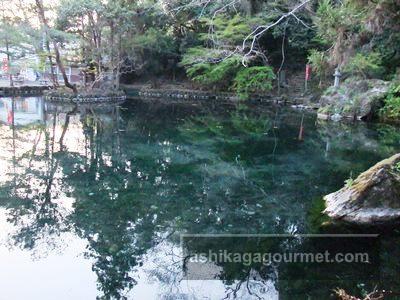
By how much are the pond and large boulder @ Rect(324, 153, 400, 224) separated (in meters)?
0.39

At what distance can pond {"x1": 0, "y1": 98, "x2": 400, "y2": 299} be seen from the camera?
11.4 ft

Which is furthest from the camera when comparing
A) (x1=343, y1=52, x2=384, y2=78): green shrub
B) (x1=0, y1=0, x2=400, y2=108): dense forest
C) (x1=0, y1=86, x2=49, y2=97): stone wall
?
(x1=0, y1=86, x2=49, y2=97): stone wall

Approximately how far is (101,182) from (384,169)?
4.20 m

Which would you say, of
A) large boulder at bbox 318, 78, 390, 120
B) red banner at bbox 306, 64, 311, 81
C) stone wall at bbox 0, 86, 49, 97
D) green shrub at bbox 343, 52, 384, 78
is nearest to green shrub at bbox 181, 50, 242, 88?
red banner at bbox 306, 64, 311, 81

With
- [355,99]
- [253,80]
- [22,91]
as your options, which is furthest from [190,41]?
[355,99]

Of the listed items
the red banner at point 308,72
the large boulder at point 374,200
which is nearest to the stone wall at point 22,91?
the red banner at point 308,72

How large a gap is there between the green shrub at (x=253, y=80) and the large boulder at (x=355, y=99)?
13.9 ft

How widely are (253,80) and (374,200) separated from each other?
49.2 feet

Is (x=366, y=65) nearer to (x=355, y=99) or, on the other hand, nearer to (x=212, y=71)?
(x=355, y=99)


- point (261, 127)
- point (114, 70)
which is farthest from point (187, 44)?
point (261, 127)

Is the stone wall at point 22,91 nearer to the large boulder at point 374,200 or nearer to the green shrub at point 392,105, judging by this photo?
the green shrub at point 392,105

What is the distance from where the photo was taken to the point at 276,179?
6.75m

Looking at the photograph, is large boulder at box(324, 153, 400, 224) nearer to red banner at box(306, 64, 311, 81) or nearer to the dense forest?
the dense forest

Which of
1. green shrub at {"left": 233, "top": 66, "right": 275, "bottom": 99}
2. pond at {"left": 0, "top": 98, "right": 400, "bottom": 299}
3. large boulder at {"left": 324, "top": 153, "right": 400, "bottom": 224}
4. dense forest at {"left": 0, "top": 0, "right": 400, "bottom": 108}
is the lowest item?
pond at {"left": 0, "top": 98, "right": 400, "bottom": 299}
